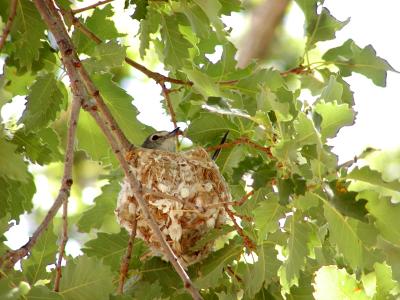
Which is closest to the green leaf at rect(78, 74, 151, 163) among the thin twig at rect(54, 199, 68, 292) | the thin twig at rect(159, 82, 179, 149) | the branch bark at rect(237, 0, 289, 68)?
the thin twig at rect(159, 82, 179, 149)

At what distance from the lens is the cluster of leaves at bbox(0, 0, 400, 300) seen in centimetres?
322

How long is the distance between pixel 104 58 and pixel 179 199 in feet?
2.87

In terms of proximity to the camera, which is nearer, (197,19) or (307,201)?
(307,201)

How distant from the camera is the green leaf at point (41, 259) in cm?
396

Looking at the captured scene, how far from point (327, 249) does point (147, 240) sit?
104cm

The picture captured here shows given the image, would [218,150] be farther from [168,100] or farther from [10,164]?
[10,164]

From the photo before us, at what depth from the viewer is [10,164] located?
11.3 feet

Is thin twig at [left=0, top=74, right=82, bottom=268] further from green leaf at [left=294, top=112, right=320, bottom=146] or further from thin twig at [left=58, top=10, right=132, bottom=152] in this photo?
green leaf at [left=294, top=112, right=320, bottom=146]

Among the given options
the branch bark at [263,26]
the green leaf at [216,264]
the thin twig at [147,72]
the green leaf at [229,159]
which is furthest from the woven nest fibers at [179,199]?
the branch bark at [263,26]

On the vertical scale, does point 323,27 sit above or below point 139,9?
below

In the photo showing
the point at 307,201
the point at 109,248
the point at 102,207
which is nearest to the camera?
the point at 307,201

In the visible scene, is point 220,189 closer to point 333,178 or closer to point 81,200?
point 333,178

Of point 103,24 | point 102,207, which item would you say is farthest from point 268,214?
point 102,207

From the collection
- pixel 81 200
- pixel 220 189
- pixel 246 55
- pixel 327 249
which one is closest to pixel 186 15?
pixel 220 189
